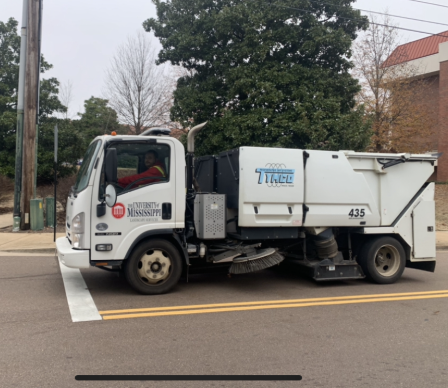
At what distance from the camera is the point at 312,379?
395cm

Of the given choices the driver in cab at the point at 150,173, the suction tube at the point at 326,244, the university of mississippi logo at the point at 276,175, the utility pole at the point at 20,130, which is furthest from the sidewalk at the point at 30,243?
the suction tube at the point at 326,244

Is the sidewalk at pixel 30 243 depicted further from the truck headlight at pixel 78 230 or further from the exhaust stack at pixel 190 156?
the exhaust stack at pixel 190 156

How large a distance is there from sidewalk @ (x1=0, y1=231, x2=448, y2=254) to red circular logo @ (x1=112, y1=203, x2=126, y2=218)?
5.21 meters

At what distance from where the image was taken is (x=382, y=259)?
317 inches

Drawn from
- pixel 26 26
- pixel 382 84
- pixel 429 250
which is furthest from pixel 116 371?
pixel 382 84

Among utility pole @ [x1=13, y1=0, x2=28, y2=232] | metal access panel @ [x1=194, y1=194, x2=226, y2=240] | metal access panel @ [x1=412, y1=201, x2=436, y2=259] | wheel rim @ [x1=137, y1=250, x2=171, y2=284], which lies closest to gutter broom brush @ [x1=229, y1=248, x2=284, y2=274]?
metal access panel @ [x1=194, y1=194, x2=226, y2=240]

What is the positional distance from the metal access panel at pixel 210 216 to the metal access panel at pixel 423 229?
11.6 feet

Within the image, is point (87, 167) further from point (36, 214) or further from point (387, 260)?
point (36, 214)

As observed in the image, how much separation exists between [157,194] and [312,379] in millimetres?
3586

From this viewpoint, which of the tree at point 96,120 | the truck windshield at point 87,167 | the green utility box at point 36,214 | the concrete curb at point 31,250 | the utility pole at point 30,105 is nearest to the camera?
the truck windshield at point 87,167

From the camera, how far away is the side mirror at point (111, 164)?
20.3ft

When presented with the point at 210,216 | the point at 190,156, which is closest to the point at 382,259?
the point at 210,216

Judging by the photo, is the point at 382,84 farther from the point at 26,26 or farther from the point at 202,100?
the point at 26,26

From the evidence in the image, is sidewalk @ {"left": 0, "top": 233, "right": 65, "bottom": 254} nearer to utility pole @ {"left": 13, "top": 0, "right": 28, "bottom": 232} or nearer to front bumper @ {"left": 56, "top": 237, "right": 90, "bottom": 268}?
utility pole @ {"left": 13, "top": 0, "right": 28, "bottom": 232}
